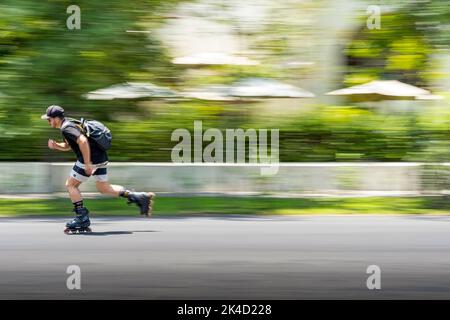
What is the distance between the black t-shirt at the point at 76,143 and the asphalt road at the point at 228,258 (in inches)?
38.5

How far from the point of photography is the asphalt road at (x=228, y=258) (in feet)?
25.1

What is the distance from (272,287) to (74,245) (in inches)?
117

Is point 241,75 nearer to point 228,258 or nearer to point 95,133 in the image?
point 95,133

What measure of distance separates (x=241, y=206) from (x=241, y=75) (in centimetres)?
333

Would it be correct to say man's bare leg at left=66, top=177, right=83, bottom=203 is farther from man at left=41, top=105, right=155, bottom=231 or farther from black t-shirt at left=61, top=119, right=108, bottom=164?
black t-shirt at left=61, top=119, right=108, bottom=164

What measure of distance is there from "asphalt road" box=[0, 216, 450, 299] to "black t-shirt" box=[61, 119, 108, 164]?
3.21 feet

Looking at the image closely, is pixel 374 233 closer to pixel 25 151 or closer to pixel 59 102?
pixel 59 102

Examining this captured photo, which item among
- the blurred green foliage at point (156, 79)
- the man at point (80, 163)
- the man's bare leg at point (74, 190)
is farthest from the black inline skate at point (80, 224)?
the blurred green foliage at point (156, 79)

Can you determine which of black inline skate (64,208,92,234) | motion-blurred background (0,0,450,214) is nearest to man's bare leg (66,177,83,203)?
black inline skate (64,208,92,234)

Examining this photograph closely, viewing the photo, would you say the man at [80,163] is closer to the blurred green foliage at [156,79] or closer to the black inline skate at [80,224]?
the black inline skate at [80,224]

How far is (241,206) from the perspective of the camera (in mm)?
13766

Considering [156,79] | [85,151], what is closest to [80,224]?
[85,151]
